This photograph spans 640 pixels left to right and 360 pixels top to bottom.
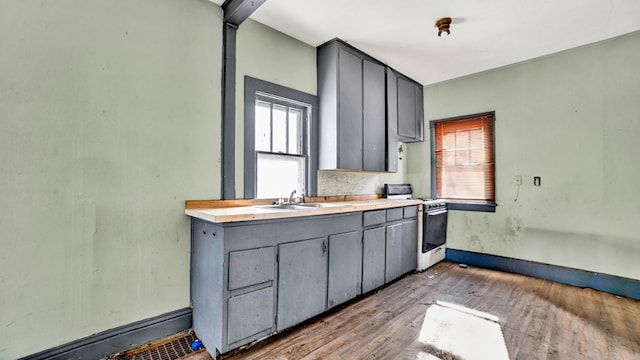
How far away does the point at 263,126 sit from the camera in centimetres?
282

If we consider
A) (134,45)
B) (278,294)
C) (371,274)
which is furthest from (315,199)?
(134,45)

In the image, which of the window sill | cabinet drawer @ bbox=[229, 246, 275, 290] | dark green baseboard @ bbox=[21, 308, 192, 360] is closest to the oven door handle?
the window sill

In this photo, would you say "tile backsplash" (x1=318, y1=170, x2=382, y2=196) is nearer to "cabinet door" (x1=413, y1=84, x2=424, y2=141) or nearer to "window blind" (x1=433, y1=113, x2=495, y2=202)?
"cabinet door" (x1=413, y1=84, x2=424, y2=141)

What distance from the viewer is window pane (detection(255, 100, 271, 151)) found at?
2.78 meters

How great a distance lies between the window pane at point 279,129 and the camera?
2.92 meters

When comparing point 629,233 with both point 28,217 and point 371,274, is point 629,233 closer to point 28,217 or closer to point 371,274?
point 371,274

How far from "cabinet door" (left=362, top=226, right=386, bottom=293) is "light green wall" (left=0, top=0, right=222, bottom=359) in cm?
161

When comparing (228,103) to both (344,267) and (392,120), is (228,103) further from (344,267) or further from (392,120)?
(392,120)

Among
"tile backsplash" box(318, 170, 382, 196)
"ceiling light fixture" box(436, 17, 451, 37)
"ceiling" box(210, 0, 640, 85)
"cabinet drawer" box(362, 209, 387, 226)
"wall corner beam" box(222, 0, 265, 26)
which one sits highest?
"ceiling" box(210, 0, 640, 85)

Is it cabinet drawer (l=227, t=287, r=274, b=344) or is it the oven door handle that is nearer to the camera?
cabinet drawer (l=227, t=287, r=274, b=344)

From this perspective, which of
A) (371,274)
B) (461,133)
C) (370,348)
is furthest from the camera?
(461,133)

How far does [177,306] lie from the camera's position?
2.20m

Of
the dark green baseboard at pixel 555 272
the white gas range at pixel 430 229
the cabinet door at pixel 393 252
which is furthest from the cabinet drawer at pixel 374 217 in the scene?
the dark green baseboard at pixel 555 272

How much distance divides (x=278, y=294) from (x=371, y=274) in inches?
48.4
